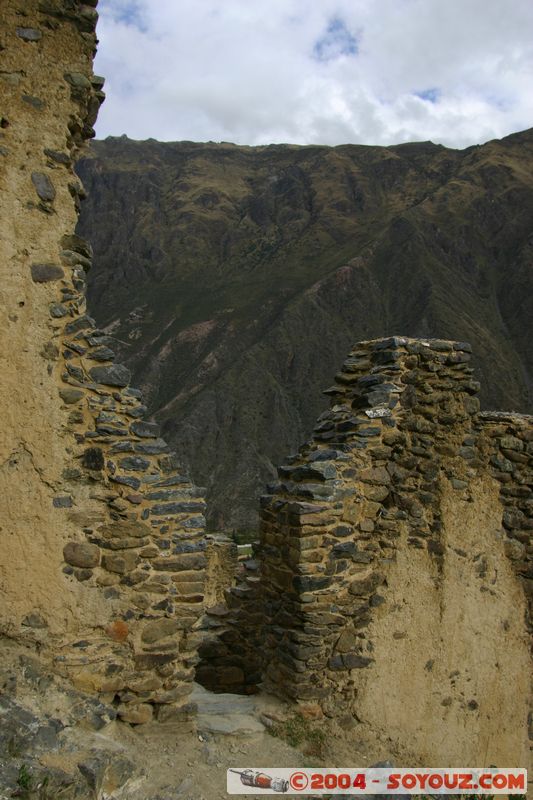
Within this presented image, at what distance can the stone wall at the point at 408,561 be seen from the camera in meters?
5.40

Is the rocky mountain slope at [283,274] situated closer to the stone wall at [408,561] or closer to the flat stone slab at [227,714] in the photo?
the stone wall at [408,561]

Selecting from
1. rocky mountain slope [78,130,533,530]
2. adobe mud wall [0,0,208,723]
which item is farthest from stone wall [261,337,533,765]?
rocky mountain slope [78,130,533,530]

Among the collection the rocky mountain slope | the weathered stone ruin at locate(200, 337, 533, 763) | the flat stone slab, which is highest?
the rocky mountain slope

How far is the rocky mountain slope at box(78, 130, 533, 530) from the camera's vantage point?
5028 centimetres

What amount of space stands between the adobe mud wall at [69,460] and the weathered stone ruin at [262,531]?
0.01m

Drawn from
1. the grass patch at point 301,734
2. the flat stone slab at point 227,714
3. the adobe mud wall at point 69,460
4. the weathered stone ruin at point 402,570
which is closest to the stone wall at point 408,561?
the weathered stone ruin at point 402,570

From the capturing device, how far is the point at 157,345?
5803 cm

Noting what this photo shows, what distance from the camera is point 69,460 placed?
463cm

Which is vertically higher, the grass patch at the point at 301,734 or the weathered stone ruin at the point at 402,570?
the weathered stone ruin at the point at 402,570

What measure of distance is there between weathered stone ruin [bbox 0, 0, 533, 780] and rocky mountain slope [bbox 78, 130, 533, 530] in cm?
3399

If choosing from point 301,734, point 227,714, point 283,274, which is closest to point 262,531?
point 227,714

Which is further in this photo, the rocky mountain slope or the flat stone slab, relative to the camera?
the rocky mountain slope

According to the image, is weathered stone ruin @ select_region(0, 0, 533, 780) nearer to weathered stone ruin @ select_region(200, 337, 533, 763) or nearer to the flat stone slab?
weathered stone ruin @ select_region(200, 337, 533, 763)

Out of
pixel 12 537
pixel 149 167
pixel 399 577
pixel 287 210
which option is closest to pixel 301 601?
pixel 399 577
